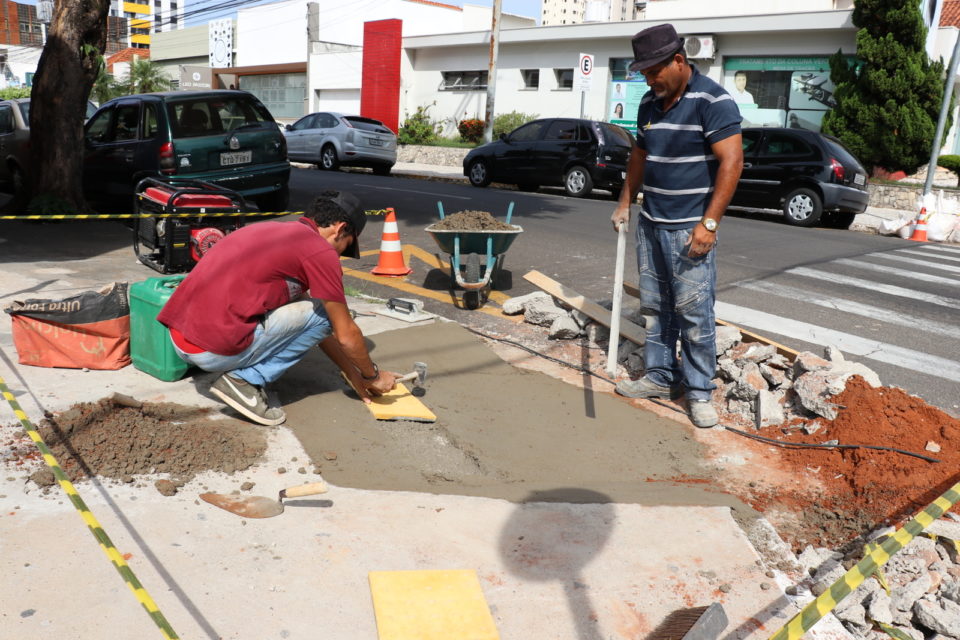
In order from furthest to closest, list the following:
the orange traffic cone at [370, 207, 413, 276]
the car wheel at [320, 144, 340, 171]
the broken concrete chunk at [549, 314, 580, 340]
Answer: the car wheel at [320, 144, 340, 171] → the orange traffic cone at [370, 207, 413, 276] → the broken concrete chunk at [549, 314, 580, 340]

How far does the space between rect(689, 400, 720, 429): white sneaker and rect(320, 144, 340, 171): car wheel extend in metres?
19.2

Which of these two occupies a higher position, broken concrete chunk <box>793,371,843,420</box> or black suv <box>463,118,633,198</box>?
black suv <box>463,118,633,198</box>

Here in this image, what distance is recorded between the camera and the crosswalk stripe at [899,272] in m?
→ 9.36

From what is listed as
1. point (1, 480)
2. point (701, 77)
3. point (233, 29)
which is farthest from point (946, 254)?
point (233, 29)

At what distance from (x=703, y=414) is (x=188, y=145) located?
7.83 m

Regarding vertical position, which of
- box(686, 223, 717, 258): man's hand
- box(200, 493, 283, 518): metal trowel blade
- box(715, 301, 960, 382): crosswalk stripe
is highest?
box(686, 223, 717, 258): man's hand

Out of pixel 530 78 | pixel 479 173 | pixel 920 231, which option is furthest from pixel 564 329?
pixel 530 78

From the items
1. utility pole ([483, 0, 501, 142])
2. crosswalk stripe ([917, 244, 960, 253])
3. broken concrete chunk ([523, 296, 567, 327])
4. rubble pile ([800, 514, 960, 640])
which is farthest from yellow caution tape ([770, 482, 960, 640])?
utility pole ([483, 0, 501, 142])

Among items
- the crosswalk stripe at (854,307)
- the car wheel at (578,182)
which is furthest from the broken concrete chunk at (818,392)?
the car wheel at (578,182)

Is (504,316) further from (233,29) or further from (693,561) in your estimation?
(233,29)

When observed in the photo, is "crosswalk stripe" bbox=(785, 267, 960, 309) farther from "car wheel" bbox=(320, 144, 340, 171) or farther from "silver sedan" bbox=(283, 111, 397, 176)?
"car wheel" bbox=(320, 144, 340, 171)

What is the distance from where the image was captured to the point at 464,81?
32.6 meters

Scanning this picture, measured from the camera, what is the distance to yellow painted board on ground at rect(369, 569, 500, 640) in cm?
282

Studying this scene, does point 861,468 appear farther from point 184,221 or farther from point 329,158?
point 329,158
